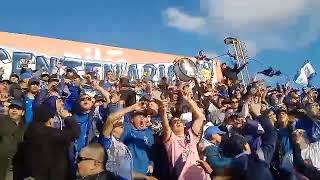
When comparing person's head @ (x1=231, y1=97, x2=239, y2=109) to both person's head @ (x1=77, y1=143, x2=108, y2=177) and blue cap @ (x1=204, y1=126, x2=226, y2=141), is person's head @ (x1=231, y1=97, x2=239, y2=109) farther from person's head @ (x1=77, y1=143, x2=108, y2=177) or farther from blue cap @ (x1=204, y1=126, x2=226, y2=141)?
person's head @ (x1=77, y1=143, x2=108, y2=177)

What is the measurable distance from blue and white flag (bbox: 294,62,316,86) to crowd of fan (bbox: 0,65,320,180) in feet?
30.9

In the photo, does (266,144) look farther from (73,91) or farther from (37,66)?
(37,66)

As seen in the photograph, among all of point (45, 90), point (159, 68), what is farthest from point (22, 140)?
point (159, 68)

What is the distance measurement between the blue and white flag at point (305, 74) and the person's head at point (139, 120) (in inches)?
505

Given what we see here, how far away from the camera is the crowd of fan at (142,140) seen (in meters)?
6.18

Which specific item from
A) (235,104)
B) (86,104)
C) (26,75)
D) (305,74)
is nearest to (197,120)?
(86,104)

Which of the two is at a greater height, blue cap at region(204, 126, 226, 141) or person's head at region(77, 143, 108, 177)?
blue cap at region(204, 126, 226, 141)

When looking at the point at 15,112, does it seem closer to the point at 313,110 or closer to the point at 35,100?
the point at 35,100

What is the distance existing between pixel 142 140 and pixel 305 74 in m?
13.4

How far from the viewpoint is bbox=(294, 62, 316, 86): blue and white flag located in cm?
1934

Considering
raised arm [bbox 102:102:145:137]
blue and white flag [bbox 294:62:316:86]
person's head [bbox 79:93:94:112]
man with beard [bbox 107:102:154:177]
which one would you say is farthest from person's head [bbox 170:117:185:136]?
blue and white flag [bbox 294:62:316:86]

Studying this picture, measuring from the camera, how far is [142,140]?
720 centimetres

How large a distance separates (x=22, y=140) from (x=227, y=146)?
242 cm

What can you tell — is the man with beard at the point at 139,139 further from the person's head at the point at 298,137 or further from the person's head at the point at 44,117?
the person's head at the point at 298,137
